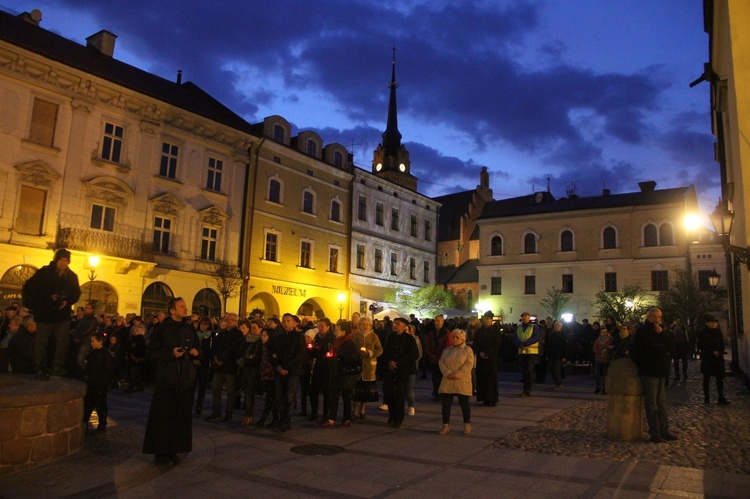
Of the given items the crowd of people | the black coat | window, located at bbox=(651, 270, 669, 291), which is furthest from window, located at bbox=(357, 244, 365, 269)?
the black coat

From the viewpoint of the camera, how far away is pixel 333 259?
39906 mm

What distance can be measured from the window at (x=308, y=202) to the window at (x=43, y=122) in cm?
1557

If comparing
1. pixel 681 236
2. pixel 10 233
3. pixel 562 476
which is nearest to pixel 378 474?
pixel 562 476

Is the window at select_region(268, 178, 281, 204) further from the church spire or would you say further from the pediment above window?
the church spire

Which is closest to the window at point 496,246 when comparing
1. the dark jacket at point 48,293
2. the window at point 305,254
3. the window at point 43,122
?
the window at point 305,254

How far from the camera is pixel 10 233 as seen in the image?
2308cm

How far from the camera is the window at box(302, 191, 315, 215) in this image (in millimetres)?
37509

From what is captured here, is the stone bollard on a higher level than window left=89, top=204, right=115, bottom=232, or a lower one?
lower

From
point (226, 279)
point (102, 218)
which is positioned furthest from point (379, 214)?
point (102, 218)

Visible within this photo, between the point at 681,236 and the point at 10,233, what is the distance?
42.6m

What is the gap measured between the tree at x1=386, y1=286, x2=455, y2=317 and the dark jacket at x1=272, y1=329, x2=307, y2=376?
32.1m

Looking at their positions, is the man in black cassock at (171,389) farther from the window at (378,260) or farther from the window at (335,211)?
the window at (378,260)

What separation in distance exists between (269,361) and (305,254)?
88.7ft

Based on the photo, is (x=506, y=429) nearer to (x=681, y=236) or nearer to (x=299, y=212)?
(x=299, y=212)
